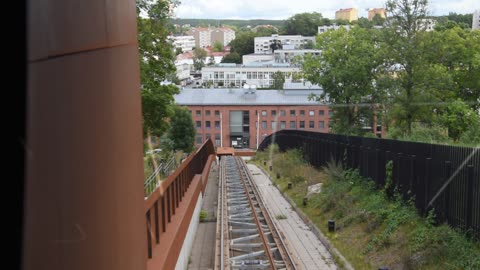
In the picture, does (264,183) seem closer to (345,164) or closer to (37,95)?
(345,164)

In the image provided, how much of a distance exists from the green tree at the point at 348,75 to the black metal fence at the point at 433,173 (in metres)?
17.5

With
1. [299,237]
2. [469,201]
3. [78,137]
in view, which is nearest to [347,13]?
[299,237]

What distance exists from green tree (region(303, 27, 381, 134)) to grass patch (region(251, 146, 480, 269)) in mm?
17163

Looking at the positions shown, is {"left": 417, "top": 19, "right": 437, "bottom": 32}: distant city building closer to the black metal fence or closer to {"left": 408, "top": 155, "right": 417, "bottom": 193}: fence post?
the black metal fence

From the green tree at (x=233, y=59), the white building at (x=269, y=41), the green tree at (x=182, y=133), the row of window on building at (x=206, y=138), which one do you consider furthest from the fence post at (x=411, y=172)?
the green tree at (x=233, y=59)

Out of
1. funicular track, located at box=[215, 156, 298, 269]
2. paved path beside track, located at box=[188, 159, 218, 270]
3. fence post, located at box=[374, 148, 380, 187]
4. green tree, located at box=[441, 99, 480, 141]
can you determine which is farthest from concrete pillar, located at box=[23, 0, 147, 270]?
green tree, located at box=[441, 99, 480, 141]

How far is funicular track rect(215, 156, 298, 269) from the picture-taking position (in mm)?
9492

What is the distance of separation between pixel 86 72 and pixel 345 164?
15821 millimetres

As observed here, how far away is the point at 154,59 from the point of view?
650 inches

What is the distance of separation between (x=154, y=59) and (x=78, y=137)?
15212 millimetres

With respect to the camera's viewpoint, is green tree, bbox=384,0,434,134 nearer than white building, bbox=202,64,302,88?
Yes

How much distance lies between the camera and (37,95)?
1576 mm

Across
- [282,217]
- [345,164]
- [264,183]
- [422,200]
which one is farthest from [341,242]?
[264,183]

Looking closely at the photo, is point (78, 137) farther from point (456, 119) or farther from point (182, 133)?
point (182, 133)
